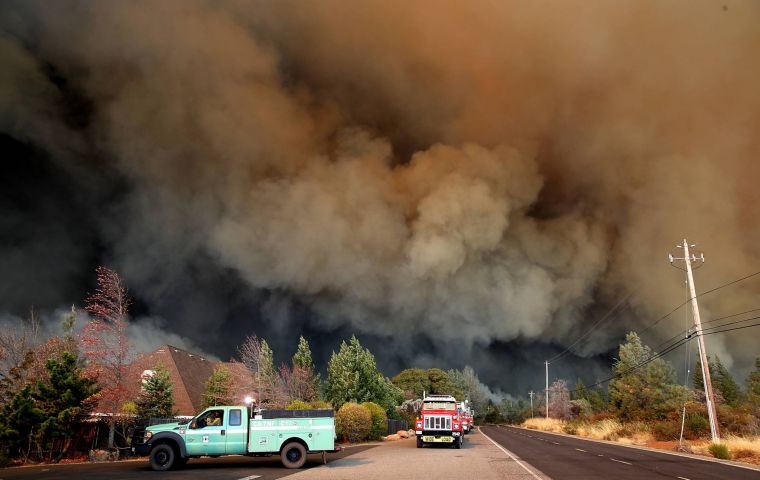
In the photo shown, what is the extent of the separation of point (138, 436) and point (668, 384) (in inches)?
3539

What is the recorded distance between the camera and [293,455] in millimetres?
19109

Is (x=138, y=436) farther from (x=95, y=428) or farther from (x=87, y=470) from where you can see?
(x=95, y=428)

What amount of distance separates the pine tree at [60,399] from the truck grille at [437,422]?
17298mm

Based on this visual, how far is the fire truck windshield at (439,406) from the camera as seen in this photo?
1190 inches

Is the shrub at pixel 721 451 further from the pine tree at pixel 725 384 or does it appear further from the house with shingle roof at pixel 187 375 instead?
the pine tree at pixel 725 384

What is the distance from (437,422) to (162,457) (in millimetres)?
16143

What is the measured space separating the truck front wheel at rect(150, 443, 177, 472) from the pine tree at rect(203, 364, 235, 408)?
79.8 feet

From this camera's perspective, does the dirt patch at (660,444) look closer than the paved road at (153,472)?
No

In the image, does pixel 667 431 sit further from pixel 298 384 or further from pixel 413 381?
pixel 413 381

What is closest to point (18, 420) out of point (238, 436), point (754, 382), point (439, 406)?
point (238, 436)

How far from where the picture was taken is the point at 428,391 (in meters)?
149

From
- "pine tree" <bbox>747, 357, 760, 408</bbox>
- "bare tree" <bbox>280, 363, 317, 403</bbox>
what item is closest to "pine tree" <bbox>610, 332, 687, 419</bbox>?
"pine tree" <bbox>747, 357, 760, 408</bbox>

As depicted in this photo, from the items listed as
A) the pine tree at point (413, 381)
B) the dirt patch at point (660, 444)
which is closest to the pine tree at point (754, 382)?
the pine tree at point (413, 381)

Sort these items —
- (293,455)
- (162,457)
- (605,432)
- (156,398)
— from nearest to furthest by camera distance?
(162,457)
(293,455)
(156,398)
(605,432)
